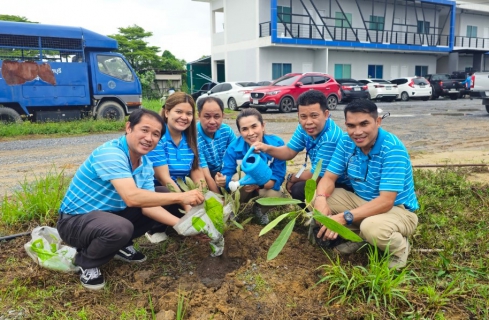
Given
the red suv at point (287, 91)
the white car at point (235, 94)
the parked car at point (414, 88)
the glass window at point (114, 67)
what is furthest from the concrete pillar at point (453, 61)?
the glass window at point (114, 67)

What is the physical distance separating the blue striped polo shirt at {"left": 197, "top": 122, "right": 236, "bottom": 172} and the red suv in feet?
36.5

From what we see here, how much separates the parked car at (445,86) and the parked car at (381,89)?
112 inches

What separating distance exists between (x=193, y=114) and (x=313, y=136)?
1.00m

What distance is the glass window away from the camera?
1180 centimetres

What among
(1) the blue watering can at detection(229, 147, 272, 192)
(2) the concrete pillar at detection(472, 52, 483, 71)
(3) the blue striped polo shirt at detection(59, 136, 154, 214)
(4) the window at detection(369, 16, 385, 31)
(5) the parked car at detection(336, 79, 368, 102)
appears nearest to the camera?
(3) the blue striped polo shirt at detection(59, 136, 154, 214)

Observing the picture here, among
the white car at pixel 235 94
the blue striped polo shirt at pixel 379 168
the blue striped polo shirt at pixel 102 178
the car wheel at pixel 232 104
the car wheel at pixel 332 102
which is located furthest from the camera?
the car wheel at pixel 332 102

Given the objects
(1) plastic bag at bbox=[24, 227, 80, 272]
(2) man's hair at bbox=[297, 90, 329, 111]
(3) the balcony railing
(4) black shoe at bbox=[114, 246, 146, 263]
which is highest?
(3) the balcony railing

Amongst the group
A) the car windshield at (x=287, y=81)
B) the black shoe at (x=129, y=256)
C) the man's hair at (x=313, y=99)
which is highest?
the car windshield at (x=287, y=81)

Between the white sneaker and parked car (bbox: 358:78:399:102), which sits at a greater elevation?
parked car (bbox: 358:78:399:102)

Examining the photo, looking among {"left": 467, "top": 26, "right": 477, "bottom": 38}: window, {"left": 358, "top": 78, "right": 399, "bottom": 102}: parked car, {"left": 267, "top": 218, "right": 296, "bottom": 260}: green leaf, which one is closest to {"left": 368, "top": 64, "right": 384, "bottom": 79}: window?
{"left": 358, "top": 78, "right": 399, "bottom": 102}: parked car

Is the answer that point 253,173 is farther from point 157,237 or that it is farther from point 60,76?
point 60,76

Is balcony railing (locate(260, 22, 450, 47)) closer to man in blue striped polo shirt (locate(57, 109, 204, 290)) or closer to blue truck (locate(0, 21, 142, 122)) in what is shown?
blue truck (locate(0, 21, 142, 122))

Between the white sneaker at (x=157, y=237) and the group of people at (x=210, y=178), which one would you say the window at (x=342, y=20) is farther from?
the white sneaker at (x=157, y=237)

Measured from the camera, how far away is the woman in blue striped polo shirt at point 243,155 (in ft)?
11.3
